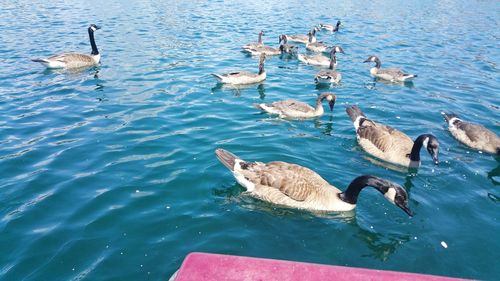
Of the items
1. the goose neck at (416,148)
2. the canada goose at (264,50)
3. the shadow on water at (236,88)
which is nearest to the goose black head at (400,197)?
the goose neck at (416,148)

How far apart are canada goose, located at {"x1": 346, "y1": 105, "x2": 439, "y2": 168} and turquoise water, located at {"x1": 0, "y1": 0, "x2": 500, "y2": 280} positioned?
0.50m

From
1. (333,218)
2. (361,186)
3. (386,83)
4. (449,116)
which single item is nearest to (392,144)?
(361,186)

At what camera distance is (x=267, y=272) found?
4363mm

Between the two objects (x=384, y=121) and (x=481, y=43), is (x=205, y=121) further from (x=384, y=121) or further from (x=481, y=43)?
(x=481, y=43)

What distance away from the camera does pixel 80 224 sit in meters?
8.83

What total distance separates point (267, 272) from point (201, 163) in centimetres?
764

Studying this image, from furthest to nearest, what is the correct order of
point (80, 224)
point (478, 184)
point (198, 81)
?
point (198, 81)
point (478, 184)
point (80, 224)

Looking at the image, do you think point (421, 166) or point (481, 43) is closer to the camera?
point (421, 166)

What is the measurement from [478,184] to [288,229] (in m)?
6.36

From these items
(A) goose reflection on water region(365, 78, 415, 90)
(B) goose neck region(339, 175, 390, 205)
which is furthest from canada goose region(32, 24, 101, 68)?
(B) goose neck region(339, 175, 390, 205)

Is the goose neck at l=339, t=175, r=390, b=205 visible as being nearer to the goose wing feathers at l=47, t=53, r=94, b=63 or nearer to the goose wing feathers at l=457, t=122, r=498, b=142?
the goose wing feathers at l=457, t=122, r=498, b=142

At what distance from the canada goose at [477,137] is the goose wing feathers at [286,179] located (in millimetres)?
7014

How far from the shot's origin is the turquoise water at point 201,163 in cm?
818

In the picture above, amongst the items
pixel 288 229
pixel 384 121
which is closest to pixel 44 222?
pixel 288 229
